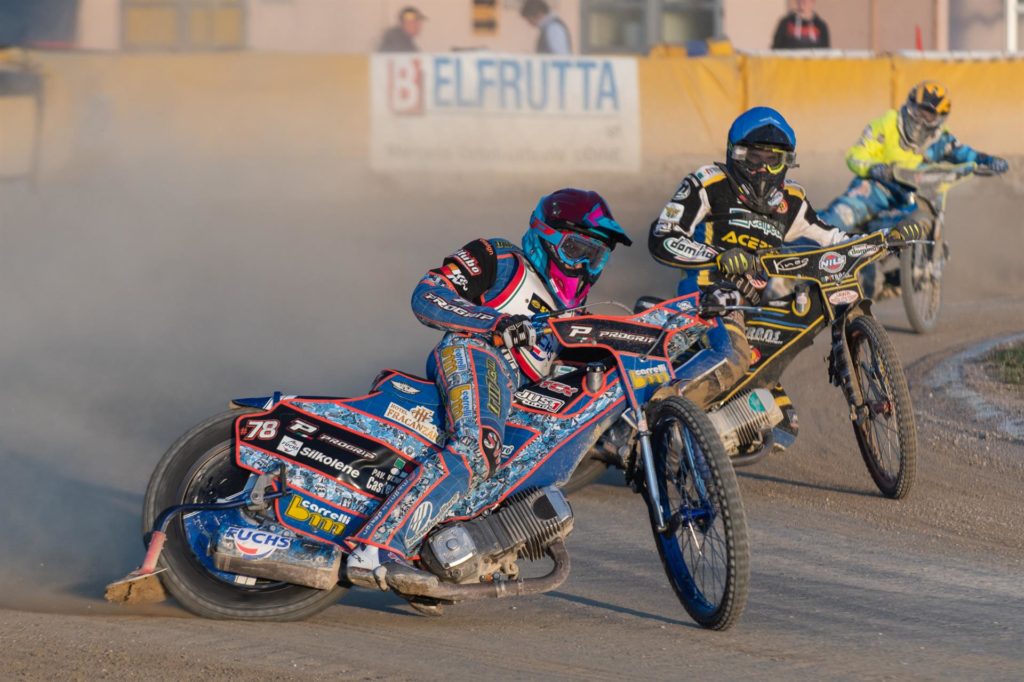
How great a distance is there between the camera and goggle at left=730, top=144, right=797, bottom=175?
862cm

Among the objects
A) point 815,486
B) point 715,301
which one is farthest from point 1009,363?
point 715,301

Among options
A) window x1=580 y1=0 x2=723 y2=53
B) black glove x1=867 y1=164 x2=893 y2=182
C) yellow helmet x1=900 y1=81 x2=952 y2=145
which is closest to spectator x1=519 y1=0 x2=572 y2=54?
window x1=580 y1=0 x2=723 y2=53

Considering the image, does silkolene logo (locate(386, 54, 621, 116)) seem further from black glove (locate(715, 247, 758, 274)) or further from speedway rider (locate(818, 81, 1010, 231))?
black glove (locate(715, 247, 758, 274))

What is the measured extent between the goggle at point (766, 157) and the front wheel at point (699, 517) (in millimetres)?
2889

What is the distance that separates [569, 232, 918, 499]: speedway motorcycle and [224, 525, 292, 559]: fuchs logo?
239cm

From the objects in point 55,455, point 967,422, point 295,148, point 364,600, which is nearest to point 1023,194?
point 295,148

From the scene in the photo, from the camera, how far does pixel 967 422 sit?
9.99 meters

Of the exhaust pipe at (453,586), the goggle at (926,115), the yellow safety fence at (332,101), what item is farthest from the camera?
the yellow safety fence at (332,101)

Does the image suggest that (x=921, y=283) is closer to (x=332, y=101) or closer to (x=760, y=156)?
(x=760, y=156)

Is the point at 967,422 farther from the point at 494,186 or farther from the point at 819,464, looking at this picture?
the point at 494,186

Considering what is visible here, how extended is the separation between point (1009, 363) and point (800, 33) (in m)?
11.9

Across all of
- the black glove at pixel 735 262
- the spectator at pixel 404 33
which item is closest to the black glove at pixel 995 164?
the black glove at pixel 735 262

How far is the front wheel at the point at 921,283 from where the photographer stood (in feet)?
41.2

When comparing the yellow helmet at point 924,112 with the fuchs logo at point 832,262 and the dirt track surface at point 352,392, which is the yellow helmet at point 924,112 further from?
the fuchs logo at point 832,262
